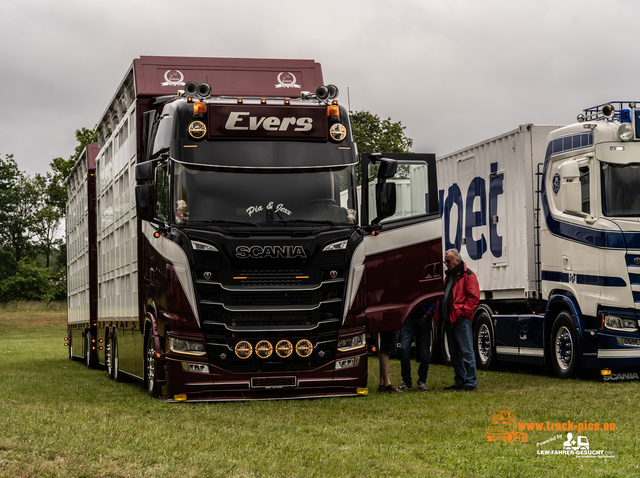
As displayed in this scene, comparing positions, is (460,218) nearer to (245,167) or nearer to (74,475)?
(245,167)

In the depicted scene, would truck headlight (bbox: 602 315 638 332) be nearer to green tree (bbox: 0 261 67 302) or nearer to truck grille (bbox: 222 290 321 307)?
truck grille (bbox: 222 290 321 307)

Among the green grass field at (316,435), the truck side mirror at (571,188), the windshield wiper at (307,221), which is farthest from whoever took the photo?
the truck side mirror at (571,188)

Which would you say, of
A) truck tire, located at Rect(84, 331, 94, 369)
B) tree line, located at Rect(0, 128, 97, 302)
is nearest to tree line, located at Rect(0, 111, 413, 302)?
tree line, located at Rect(0, 128, 97, 302)

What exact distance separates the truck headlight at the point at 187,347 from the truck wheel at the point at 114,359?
5253 millimetres

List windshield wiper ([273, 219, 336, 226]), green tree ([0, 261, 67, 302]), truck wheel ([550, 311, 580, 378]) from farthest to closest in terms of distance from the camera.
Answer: green tree ([0, 261, 67, 302])
truck wheel ([550, 311, 580, 378])
windshield wiper ([273, 219, 336, 226])

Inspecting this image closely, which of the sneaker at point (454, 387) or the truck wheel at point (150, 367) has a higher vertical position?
the truck wheel at point (150, 367)

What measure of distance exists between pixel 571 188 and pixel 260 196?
491cm

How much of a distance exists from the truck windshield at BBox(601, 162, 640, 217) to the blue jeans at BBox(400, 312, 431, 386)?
2.96m

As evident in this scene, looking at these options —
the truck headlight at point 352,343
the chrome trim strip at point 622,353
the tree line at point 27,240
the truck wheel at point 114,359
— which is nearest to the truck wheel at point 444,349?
the chrome trim strip at point 622,353

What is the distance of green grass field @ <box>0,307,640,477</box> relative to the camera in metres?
6.76

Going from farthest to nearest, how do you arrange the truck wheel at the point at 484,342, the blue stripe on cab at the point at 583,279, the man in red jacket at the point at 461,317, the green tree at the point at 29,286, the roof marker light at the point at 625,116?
1. the green tree at the point at 29,286
2. the truck wheel at the point at 484,342
3. the roof marker light at the point at 625,116
4. the man in red jacket at the point at 461,317
5. the blue stripe on cab at the point at 583,279

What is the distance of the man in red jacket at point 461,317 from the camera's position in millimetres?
12992

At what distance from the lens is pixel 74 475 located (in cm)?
633

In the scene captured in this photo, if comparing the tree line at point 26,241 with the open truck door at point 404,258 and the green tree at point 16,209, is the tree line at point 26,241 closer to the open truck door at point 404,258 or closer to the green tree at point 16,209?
the green tree at point 16,209
